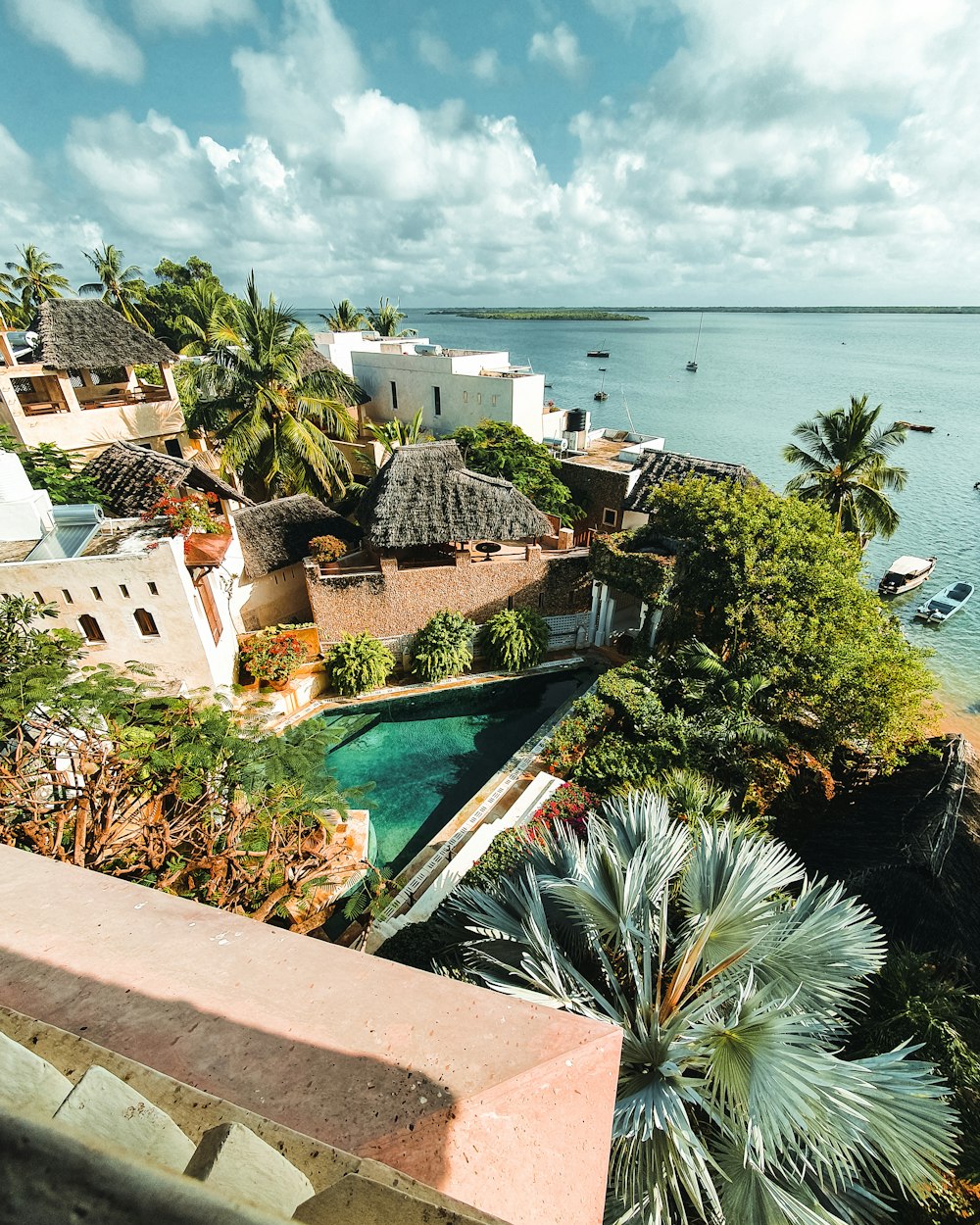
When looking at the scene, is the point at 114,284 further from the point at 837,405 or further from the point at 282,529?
the point at 837,405

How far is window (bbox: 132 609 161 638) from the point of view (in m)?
11.9

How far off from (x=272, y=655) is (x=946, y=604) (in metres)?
28.2

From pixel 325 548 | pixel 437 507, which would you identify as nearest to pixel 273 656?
pixel 325 548

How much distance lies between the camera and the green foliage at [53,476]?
1570 centimetres

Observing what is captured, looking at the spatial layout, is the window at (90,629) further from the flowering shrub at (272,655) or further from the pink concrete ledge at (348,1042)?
the pink concrete ledge at (348,1042)

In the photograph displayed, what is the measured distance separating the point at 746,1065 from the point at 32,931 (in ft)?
18.8

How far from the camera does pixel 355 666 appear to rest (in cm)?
1553

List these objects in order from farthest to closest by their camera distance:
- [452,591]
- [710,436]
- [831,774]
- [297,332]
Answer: [710,436], [297,332], [452,591], [831,774]

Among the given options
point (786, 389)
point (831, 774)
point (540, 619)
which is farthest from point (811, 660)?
point (786, 389)

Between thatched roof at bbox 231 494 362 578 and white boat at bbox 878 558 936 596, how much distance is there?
24.4 metres

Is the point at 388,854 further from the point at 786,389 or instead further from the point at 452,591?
the point at 786,389

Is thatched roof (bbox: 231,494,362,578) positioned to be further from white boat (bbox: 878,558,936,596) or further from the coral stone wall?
white boat (bbox: 878,558,936,596)

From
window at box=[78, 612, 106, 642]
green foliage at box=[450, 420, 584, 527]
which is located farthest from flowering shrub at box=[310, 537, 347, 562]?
green foliage at box=[450, 420, 584, 527]

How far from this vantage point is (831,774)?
1292 centimetres
